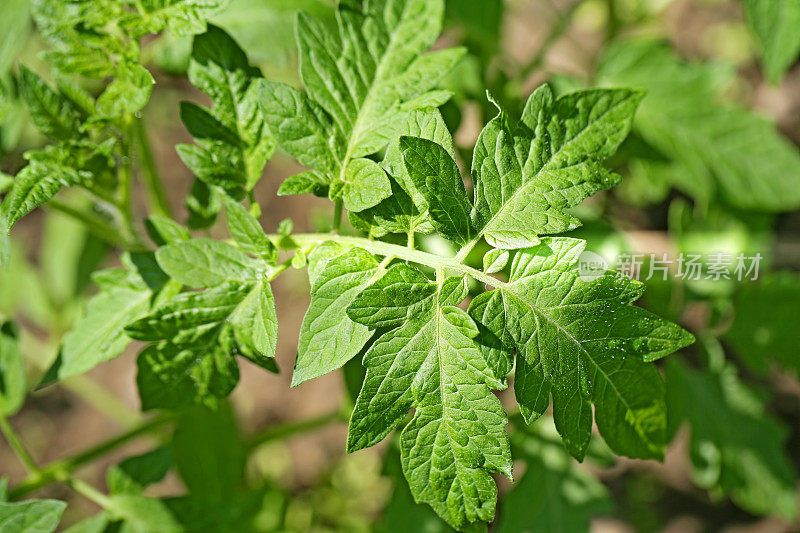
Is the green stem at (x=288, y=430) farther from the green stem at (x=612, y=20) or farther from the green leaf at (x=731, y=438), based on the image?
the green stem at (x=612, y=20)

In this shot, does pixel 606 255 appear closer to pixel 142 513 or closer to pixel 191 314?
pixel 191 314

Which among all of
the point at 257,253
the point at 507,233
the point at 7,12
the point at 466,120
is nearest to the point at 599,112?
the point at 507,233

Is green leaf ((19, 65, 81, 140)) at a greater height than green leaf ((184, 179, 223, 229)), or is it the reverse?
green leaf ((19, 65, 81, 140))

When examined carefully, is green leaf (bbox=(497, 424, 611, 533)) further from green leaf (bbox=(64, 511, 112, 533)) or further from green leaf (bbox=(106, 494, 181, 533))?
green leaf (bbox=(64, 511, 112, 533))

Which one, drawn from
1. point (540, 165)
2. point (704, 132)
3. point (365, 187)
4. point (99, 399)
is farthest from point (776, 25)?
point (99, 399)

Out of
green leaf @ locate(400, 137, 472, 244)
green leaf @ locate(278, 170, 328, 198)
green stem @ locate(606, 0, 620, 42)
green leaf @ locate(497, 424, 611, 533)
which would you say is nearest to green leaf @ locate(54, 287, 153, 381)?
green leaf @ locate(278, 170, 328, 198)

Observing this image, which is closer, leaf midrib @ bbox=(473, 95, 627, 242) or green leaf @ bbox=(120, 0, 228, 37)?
leaf midrib @ bbox=(473, 95, 627, 242)
